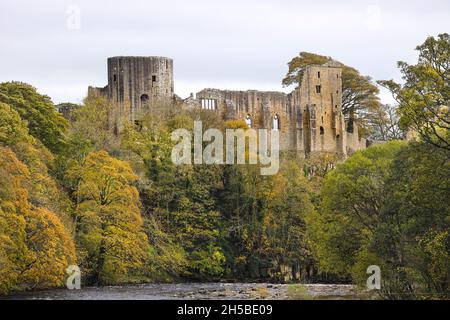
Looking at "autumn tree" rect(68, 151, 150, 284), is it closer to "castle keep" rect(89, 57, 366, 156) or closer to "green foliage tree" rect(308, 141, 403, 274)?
"green foliage tree" rect(308, 141, 403, 274)

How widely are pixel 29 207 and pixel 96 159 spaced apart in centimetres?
1242

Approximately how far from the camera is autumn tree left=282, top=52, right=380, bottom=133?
102650 mm

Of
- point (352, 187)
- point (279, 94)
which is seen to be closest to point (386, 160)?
point (352, 187)

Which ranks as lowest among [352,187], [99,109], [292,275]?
[292,275]

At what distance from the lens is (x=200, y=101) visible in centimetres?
9331

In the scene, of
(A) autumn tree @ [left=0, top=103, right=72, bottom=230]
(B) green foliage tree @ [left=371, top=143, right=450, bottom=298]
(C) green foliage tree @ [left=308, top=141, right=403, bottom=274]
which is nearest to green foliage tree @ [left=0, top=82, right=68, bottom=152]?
(A) autumn tree @ [left=0, top=103, right=72, bottom=230]

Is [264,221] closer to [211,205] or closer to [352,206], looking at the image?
[211,205]

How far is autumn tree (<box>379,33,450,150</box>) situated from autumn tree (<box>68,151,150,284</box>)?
25.0m

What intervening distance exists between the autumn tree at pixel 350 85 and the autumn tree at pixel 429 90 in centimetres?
5903

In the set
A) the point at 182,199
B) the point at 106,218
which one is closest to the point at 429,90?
the point at 106,218

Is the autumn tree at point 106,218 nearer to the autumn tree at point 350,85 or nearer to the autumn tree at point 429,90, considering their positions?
the autumn tree at point 429,90

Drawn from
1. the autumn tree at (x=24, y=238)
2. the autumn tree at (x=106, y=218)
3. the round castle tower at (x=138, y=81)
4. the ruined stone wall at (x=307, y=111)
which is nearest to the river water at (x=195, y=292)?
the autumn tree at (x=24, y=238)

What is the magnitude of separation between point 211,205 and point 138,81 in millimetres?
20323

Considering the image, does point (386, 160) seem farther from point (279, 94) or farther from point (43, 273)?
point (279, 94)
